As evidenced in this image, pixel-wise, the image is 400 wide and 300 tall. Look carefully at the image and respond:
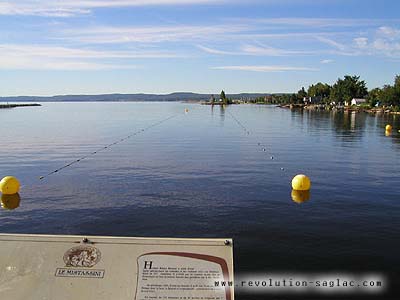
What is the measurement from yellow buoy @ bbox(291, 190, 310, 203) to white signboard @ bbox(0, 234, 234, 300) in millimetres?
→ 12130

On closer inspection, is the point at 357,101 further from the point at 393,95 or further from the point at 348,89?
the point at 393,95

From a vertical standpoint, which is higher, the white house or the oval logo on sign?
the white house

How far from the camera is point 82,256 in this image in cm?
809

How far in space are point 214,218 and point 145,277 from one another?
9.03 m

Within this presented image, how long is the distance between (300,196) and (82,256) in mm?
14128

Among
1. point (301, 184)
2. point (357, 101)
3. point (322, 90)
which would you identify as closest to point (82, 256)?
point (301, 184)

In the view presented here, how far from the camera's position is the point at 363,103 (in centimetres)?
15212

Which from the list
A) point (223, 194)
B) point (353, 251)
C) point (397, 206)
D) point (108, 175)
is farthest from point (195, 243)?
point (108, 175)

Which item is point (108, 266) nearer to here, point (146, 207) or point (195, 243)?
point (195, 243)

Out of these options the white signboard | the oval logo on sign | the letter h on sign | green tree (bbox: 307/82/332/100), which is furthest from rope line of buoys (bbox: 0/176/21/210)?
green tree (bbox: 307/82/332/100)

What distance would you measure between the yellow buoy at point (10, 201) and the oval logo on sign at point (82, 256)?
12085mm

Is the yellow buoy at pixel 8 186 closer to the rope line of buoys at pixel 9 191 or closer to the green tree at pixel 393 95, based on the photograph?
the rope line of buoys at pixel 9 191

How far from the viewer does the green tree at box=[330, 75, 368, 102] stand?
531 feet

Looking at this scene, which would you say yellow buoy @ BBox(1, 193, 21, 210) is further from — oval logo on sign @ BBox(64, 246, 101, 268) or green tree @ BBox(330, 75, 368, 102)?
green tree @ BBox(330, 75, 368, 102)
